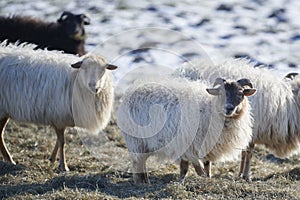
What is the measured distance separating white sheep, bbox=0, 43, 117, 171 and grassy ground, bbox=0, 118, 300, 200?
1.54 feet

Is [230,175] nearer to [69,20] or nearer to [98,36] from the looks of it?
[69,20]

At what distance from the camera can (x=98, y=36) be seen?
874 inches

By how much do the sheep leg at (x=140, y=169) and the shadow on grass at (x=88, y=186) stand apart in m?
0.16

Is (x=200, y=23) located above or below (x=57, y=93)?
above

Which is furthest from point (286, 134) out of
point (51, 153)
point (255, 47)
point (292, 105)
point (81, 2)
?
point (81, 2)

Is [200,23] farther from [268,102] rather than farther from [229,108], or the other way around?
[229,108]

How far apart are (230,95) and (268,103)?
146 cm

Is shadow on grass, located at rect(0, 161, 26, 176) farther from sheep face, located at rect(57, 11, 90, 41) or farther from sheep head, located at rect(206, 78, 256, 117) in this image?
sheep face, located at rect(57, 11, 90, 41)

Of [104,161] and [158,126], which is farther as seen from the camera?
[104,161]

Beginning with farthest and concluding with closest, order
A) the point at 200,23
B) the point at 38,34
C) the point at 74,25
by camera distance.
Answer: the point at 200,23 → the point at 74,25 → the point at 38,34

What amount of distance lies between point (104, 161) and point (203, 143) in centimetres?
193

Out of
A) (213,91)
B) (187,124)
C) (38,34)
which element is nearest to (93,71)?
(187,124)

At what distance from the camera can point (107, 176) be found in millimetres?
9156

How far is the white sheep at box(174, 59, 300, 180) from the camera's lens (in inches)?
397
